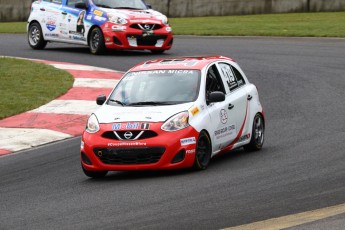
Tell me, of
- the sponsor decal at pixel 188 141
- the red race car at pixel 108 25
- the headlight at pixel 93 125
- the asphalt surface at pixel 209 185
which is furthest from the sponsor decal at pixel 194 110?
the red race car at pixel 108 25

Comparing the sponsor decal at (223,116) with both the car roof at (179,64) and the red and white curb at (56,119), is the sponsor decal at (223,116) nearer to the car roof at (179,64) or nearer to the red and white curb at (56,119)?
the car roof at (179,64)

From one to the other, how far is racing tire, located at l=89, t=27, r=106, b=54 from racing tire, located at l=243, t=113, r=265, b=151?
470 inches

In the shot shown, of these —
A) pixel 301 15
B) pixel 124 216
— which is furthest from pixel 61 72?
pixel 301 15

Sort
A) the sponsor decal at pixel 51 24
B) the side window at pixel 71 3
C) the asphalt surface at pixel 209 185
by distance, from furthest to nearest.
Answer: the sponsor decal at pixel 51 24, the side window at pixel 71 3, the asphalt surface at pixel 209 185

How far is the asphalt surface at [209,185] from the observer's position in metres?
9.56

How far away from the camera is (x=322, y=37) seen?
94.9ft

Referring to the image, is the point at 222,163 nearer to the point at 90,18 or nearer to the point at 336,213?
the point at 336,213

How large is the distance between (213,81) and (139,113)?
1.44 m

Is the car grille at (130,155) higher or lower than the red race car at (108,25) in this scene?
higher

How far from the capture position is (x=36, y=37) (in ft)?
92.7

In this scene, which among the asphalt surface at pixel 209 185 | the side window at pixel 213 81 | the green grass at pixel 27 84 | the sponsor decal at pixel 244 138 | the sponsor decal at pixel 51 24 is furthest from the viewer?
the sponsor decal at pixel 51 24

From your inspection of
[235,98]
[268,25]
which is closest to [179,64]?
[235,98]

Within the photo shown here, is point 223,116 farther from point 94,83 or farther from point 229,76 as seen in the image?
point 94,83

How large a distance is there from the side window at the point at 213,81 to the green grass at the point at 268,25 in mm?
16054
